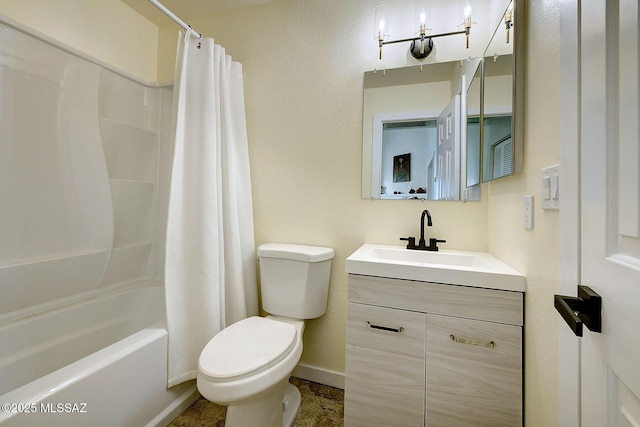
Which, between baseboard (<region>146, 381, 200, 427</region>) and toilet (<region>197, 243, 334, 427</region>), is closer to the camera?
toilet (<region>197, 243, 334, 427</region>)

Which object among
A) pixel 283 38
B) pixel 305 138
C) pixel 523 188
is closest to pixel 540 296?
pixel 523 188

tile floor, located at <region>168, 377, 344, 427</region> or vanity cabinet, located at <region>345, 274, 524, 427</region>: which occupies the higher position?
vanity cabinet, located at <region>345, 274, 524, 427</region>

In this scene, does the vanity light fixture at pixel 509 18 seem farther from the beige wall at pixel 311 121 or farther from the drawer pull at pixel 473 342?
the drawer pull at pixel 473 342

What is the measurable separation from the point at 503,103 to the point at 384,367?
1.25 meters

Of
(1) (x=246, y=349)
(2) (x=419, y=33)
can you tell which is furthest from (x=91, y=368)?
(2) (x=419, y=33)

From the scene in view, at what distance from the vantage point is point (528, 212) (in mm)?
934

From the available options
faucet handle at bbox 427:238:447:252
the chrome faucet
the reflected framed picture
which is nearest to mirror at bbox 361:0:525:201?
the reflected framed picture

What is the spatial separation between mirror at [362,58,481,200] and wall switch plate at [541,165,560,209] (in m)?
0.64

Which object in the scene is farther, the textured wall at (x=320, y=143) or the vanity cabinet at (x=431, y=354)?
the textured wall at (x=320, y=143)

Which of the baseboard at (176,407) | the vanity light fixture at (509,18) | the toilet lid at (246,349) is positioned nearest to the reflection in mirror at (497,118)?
the vanity light fixture at (509,18)

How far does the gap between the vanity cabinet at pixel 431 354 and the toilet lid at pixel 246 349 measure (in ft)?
1.06

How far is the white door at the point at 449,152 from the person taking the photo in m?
1.48

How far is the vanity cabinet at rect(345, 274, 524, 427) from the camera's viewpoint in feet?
3.36

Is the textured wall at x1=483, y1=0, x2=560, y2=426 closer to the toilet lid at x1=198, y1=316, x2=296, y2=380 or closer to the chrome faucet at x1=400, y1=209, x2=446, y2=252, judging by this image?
the chrome faucet at x1=400, y1=209, x2=446, y2=252
